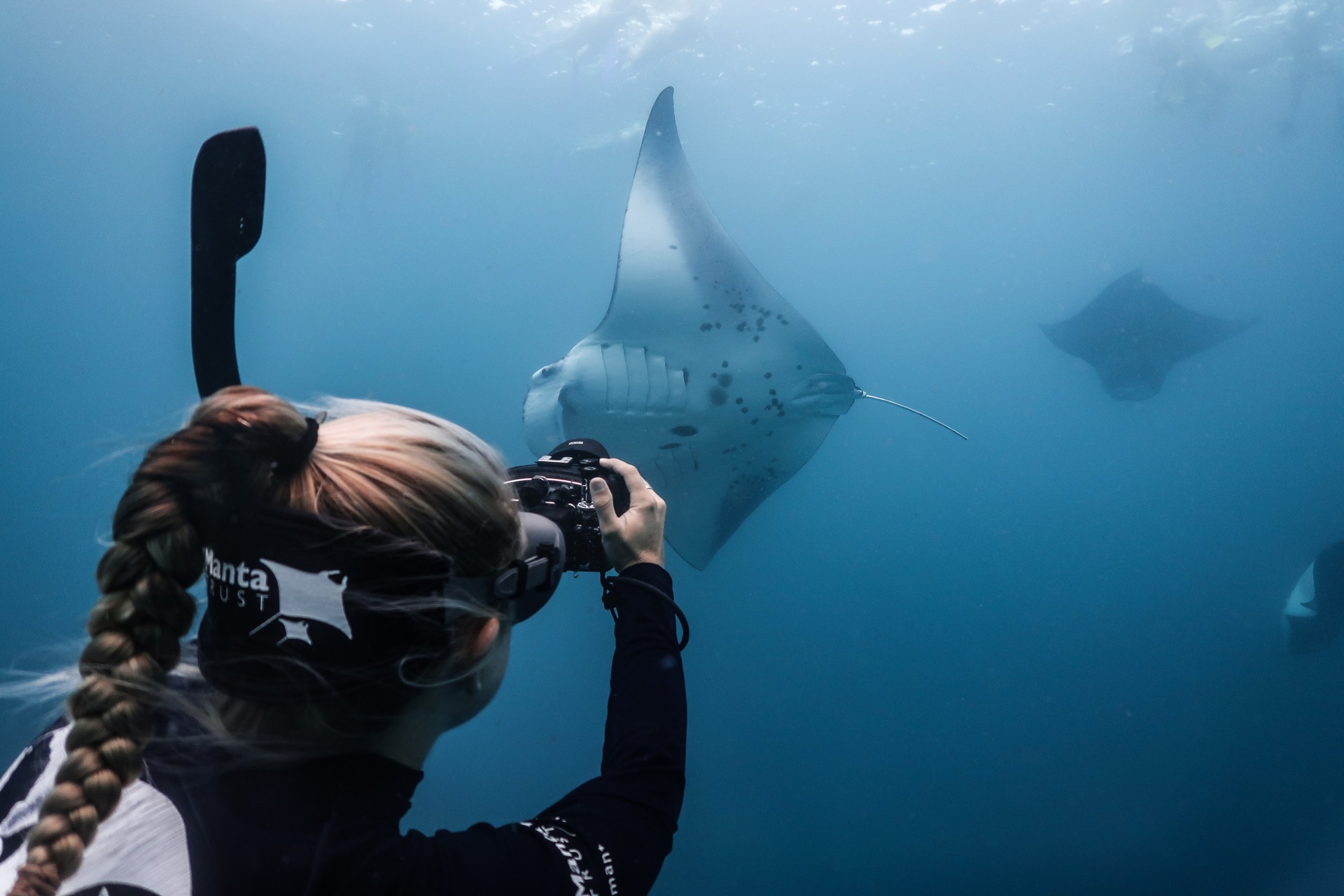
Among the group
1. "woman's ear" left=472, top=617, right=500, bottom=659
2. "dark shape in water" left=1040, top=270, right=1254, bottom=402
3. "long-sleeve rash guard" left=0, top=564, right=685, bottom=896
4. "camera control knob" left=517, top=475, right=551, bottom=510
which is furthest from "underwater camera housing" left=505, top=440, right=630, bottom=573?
"dark shape in water" left=1040, top=270, right=1254, bottom=402

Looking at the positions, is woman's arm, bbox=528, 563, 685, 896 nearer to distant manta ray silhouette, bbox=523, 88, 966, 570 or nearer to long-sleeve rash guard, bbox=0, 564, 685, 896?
long-sleeve rash guard, bbox=0, 564, 685, 896

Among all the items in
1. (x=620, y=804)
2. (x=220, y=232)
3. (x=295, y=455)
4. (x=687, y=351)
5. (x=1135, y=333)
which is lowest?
(x=620, y=804)

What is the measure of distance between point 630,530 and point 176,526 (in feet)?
2.38

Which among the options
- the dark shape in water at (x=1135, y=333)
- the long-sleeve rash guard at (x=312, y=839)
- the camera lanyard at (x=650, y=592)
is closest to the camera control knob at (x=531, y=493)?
the camera lanyard at (x=650, y=592)

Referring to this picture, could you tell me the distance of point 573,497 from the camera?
1310mm

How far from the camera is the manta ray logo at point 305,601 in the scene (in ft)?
2.14

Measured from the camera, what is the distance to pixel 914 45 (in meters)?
14.5

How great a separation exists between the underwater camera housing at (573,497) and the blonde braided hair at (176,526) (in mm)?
431

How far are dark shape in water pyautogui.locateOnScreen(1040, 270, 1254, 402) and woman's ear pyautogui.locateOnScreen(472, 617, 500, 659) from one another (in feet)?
36.8

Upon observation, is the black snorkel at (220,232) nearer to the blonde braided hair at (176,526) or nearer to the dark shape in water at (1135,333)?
the blonde braided hair at (176,526)

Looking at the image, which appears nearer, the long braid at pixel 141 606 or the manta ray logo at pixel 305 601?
the long braid at pixel 141 606

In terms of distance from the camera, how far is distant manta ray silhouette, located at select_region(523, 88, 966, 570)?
4.05 metres

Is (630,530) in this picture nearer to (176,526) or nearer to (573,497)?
(573,497)

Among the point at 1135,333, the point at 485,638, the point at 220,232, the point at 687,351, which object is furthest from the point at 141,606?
the point at 1135,333
